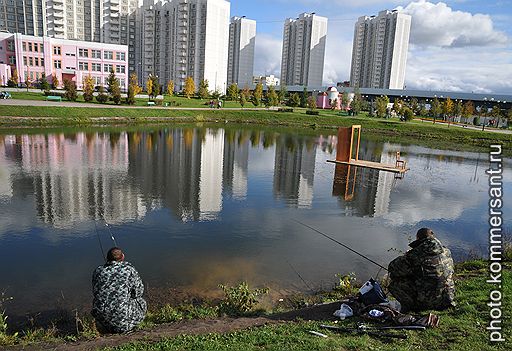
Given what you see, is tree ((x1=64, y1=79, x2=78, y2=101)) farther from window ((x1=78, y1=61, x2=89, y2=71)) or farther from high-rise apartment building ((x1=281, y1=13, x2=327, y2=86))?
high-rise apartment building ((x1=281, y1=13, x2=327, y2=86))

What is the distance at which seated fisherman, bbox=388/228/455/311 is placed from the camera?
7098 mm

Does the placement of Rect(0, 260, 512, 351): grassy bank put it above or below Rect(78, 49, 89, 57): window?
below

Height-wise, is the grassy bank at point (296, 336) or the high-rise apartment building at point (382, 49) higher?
the high-rise apartment building at point (382, 49)

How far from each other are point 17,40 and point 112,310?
8407cm

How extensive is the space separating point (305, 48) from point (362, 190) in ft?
438

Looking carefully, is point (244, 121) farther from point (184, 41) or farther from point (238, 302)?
point (238, 302)

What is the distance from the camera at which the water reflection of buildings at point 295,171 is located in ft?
63.6

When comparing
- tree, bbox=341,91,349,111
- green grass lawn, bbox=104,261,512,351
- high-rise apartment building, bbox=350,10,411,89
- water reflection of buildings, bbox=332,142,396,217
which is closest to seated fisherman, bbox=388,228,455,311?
green grass lawn, bbox=104,261,512,351

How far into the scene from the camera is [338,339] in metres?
6.10

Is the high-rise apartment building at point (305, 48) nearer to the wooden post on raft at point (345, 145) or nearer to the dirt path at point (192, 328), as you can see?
the wooden post on raft at point (345, 145)

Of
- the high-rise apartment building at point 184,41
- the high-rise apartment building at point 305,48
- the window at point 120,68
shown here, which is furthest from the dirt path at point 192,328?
the high-rise apartment building at point 305,48

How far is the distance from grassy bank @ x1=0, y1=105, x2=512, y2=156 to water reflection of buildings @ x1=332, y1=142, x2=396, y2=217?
23135mm

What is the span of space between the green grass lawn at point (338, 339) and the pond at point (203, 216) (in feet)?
9.87

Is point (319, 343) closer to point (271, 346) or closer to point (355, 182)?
point (271, 346)
